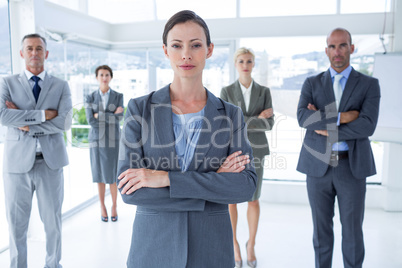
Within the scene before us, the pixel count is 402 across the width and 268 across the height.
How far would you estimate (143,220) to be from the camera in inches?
61.3

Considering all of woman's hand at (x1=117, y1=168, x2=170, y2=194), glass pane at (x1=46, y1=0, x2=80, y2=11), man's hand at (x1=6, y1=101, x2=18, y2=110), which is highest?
glass pane at (x1=46, y1=0, x2=80, y2=11)

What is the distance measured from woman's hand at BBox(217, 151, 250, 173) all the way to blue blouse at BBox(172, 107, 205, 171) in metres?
0.16

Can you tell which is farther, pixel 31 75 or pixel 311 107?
pixel 31 75

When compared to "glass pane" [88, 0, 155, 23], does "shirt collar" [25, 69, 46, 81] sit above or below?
below

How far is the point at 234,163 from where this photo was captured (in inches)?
63.7

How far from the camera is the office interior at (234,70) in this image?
387cm

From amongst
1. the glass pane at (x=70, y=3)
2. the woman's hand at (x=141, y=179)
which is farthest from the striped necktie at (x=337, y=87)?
the glass pane at (x=70, y=3)

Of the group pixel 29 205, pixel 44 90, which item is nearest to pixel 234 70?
pixel 44 90

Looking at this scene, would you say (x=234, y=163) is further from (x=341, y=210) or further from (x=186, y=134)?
(x=341, y=210)

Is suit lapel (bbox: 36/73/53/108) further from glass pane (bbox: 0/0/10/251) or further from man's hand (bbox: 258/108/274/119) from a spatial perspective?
man's hand (bbox: 258/108/274/119)

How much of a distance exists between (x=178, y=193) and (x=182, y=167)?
151 millimetres

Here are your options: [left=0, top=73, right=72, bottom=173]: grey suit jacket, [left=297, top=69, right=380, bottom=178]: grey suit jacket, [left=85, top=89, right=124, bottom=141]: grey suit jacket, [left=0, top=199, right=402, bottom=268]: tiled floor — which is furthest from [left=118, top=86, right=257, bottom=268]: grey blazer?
[left=85, top=89, right=124, bottom=141]: grey suit jacket

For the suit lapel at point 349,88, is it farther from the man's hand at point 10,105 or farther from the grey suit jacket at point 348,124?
the man's hand at point 10,105

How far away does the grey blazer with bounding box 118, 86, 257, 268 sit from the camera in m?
1.50
